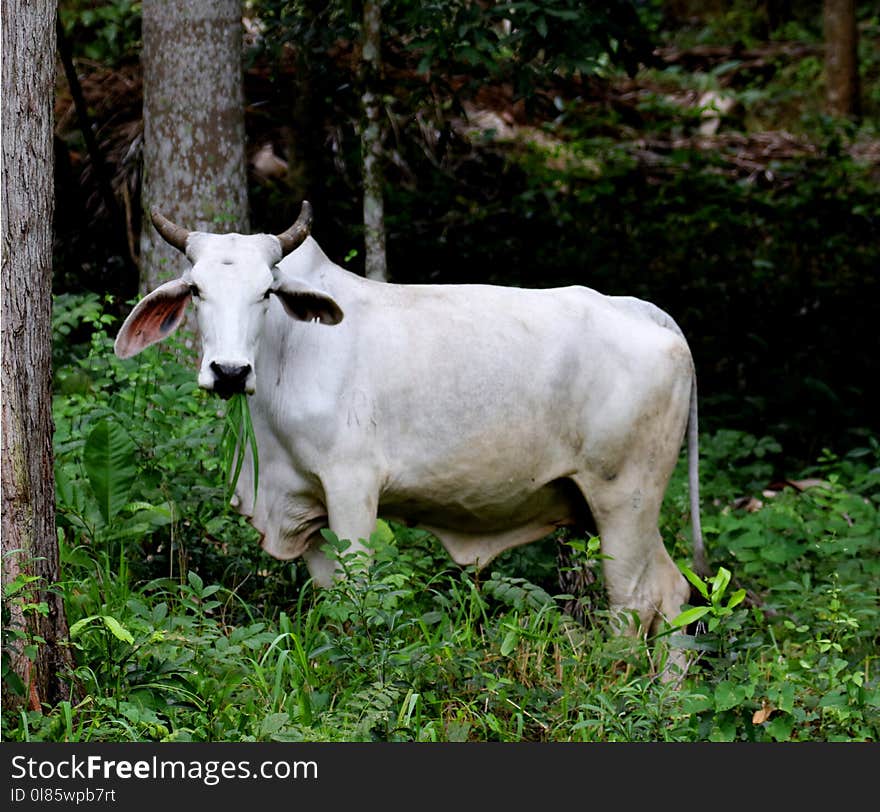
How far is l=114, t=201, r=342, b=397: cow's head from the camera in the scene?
4465 millimetres

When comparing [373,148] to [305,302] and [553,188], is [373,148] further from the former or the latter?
[553,188]

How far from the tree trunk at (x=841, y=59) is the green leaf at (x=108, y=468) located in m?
9.91

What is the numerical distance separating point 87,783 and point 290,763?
1.81 feet

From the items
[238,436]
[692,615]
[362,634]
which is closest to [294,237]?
[238,436]

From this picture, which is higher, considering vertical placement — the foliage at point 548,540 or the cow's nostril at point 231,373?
the cow's nostril at point 231,373

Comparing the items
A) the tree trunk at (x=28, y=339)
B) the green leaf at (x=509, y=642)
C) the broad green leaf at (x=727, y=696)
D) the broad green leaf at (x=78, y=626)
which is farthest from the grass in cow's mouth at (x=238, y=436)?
the broad green leaf at (x=727, y=696)

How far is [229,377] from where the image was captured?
4426mm

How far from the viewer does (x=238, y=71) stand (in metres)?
6.97

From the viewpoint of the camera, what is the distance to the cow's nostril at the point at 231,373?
4.41m

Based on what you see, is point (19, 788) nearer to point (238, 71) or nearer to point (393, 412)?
point (393, 412)

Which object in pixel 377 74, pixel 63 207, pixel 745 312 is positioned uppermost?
pixel 377 74

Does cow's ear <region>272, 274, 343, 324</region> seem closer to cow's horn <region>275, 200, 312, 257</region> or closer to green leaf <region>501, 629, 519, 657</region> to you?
cow's horn <region>275, 200, 312, 257</region>

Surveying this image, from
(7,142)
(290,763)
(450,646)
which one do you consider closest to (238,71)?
(7,142)

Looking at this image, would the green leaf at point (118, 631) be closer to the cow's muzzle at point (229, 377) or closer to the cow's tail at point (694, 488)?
the cow's muzzle at point (229, 377)
